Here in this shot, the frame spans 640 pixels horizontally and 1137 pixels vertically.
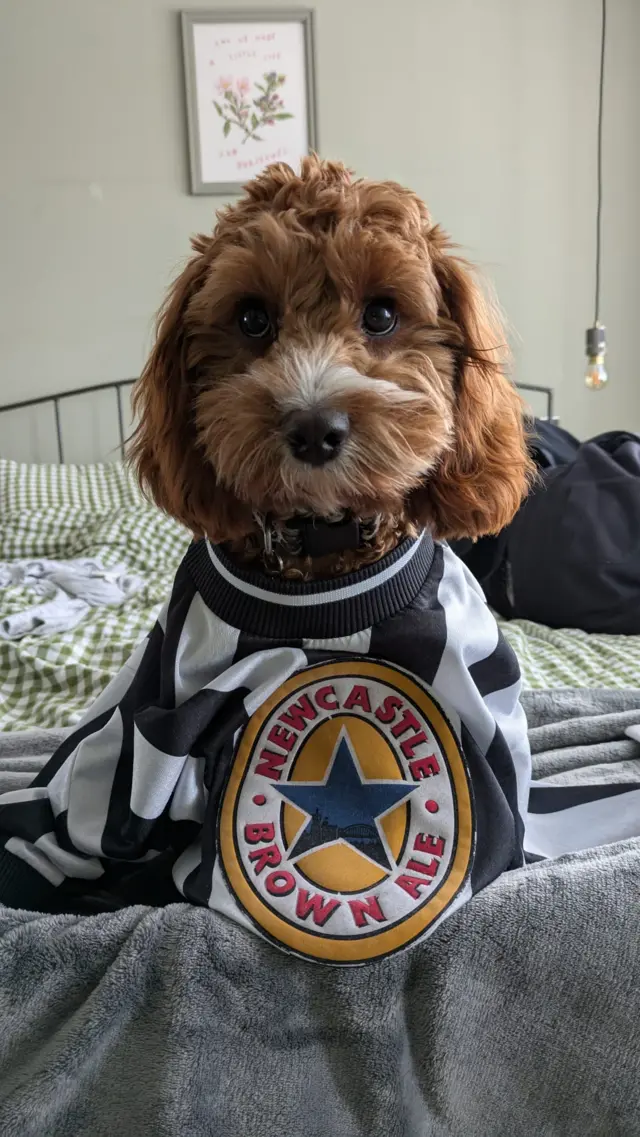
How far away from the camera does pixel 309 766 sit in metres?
0.84

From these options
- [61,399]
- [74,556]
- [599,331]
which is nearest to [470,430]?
[74,556]

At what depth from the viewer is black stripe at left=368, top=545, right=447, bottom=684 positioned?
2.84 ft

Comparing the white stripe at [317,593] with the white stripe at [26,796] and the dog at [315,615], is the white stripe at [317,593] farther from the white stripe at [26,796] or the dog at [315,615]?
the white stripe at [26,796]

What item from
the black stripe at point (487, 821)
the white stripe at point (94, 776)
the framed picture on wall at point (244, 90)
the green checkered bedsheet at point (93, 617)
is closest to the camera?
the black stripe at point (487, 821)

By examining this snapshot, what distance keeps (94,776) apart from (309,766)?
11.7 inches

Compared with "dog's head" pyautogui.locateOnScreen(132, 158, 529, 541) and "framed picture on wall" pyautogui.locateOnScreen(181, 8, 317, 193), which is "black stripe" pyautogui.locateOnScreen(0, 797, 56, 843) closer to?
"dog's head" pyautogui.locateOnScreen(132, 158, 529, 541)

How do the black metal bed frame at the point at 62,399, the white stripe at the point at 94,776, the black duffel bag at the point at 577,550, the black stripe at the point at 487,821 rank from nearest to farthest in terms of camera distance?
1. the black stripe at the point at 487,821
2. the white stripe at the point at 94,776
3. the black duffel bag at the point at 577,550
4. the black metal bed frame at the point at 62,399

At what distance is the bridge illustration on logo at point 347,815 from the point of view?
0.77m

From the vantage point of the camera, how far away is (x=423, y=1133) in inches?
29.0

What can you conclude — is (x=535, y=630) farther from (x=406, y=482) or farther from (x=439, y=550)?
(x=406, y=482)

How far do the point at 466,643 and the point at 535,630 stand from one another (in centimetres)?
104

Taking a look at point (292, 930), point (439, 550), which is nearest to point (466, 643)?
point (439, 550)

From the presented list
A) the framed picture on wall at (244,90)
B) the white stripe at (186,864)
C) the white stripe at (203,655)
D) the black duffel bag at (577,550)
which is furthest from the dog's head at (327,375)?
the framed picture on wall at (244,90)

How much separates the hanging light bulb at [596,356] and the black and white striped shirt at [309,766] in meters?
2.03
